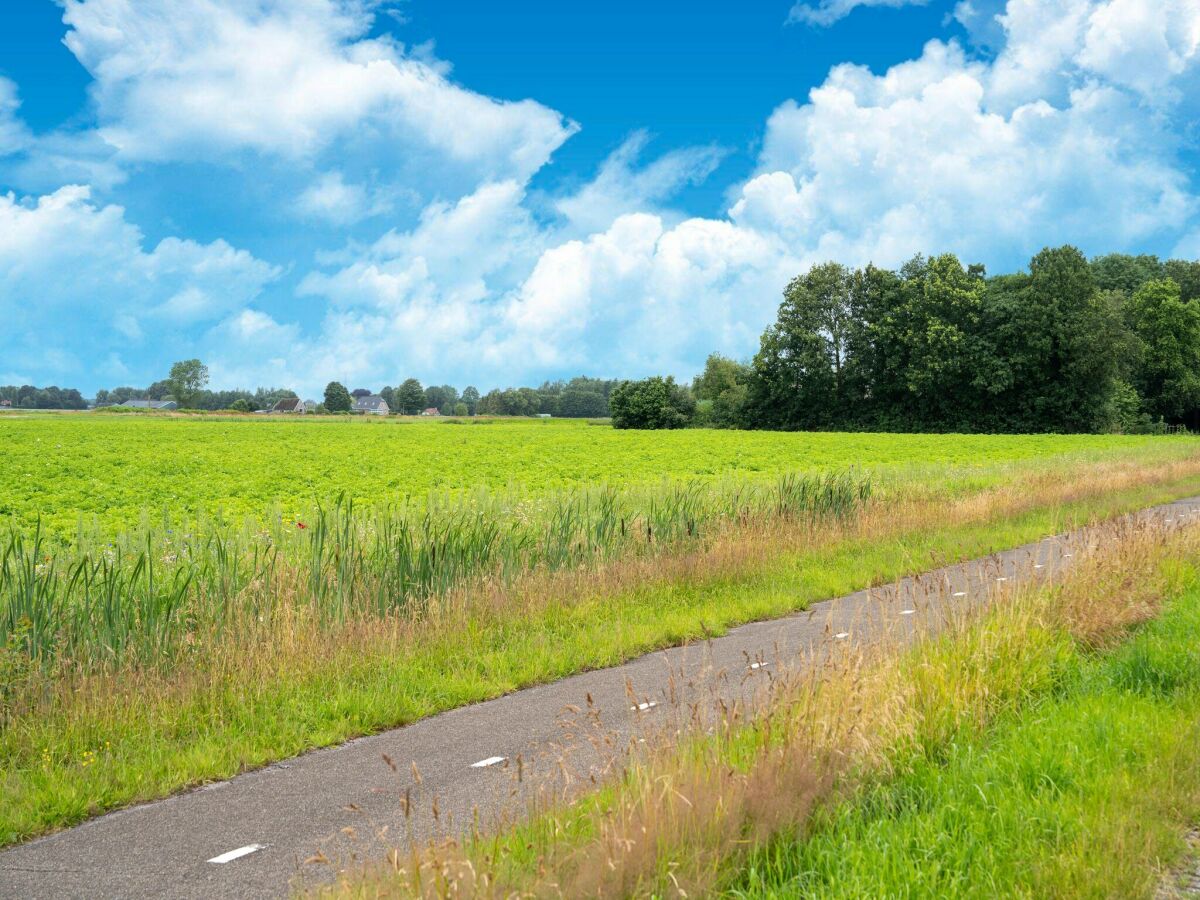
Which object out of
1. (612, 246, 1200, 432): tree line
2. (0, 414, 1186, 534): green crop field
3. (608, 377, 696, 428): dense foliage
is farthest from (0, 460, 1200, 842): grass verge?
(608, 377, 696, 428): dense foliage

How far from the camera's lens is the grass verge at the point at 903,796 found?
154 inches

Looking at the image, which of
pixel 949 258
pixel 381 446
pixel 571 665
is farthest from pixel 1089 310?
pixel 571 665

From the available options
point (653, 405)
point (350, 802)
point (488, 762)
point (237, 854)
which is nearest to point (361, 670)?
point (488, 762)

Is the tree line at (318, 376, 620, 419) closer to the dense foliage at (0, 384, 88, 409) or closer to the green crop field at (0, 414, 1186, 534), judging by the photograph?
the dense foliage at (0, 384, 88, 409)

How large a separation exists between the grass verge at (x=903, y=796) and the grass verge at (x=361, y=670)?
Result: 149cm

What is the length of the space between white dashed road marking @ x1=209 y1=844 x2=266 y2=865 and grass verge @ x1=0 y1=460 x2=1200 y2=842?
1.22 metres

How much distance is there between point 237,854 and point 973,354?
83.2 m

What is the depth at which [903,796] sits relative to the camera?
196 inches

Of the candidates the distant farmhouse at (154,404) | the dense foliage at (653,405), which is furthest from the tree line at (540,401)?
the dense foliage at (653,405)

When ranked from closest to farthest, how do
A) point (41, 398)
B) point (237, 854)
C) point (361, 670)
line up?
point (237, 854) < point (361, 670) < point (41, 398)

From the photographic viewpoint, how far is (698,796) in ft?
13.9

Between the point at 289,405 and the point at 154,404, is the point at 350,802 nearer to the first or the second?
the point at 289,405

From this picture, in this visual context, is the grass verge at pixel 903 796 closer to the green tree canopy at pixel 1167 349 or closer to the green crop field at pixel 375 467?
the green crop field at pixel 375 467

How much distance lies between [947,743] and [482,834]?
3147 millimetres
